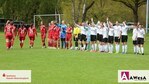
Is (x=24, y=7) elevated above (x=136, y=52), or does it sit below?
above

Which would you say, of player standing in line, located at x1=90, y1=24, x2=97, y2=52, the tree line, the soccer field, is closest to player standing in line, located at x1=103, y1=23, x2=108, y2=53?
player standing in line, located at x1=90, y1=24, x2=97, y2=52

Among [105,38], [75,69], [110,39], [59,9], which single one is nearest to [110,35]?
[110,39]

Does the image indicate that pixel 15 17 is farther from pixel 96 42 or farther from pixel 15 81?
pixel 15 81

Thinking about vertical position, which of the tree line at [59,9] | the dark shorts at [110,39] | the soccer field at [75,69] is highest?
the tree line at [59,9]

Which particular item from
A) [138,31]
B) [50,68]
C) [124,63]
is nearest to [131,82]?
[50,68]

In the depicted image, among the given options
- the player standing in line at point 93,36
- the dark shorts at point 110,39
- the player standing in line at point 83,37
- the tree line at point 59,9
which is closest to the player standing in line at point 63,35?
the player standing in line at point 83,37

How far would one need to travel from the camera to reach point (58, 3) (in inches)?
3435

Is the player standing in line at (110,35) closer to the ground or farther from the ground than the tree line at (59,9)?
closer to the ground

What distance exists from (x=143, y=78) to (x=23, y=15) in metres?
74.9

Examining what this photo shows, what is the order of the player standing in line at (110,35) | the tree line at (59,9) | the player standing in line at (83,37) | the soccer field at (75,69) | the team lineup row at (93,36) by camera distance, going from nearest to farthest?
the soccer field at (75,69) < the team lineup row at (93,36) < the player standing in line at (110,35) < the player standing in line at (83,37) < the tree line at (59,9)

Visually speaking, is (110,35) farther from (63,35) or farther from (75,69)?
(75,69)

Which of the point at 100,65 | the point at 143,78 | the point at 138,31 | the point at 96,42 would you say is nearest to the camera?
the point at 143,78

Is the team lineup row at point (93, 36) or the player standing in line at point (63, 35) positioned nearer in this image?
the team lineup row at point (93, 36)

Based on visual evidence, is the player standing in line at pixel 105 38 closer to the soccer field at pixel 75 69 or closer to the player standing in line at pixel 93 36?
the player standing in line at pixel 93 36
